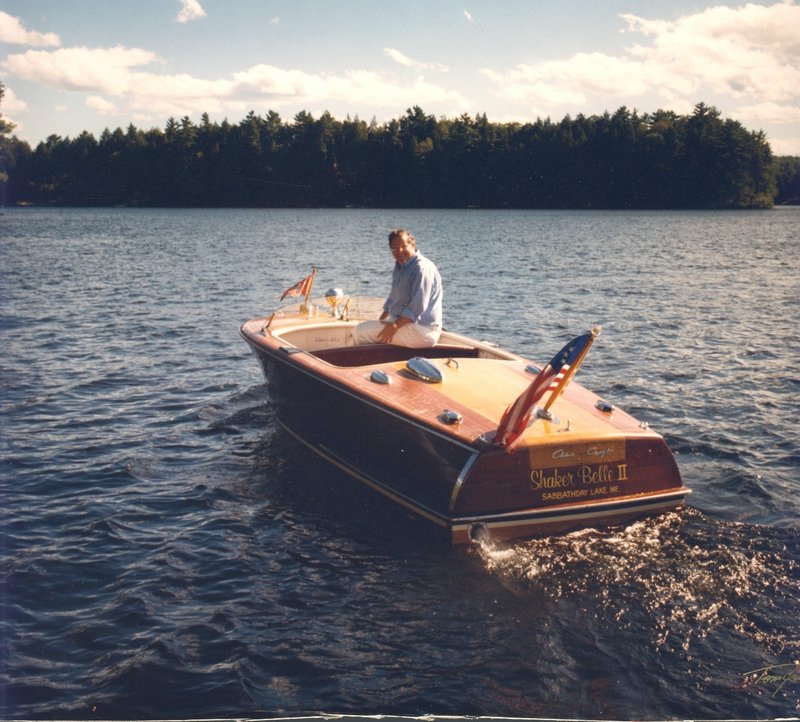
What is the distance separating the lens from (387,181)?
357ft

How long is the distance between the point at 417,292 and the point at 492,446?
2817mm

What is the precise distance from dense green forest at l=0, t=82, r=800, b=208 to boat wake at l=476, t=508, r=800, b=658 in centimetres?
9863

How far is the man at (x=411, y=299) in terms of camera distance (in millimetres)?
8523

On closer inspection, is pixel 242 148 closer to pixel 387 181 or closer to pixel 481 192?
pixel 387 181

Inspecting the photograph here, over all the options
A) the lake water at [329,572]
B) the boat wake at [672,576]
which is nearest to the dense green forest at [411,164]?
the lake water at [329,572]

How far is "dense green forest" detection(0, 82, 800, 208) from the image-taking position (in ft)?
326

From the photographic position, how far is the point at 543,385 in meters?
6.02

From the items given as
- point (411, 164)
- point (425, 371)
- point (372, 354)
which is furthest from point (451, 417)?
point (411, 164)

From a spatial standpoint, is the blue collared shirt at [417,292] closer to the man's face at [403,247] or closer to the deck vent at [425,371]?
the man's face at [403,247]

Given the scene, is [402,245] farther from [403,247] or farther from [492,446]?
[492,446]

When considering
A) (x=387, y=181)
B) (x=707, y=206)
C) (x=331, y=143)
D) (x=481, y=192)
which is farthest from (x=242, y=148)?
(x=707, y=206)

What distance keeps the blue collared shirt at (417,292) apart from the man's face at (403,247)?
0.06m

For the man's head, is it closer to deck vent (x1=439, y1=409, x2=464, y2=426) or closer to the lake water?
deck vent (x1=439, y1=409, x2=464, y2=426)

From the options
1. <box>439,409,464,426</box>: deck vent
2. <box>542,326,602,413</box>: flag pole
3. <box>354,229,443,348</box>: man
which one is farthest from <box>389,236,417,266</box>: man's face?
<box>542,326,602,413</box>: flag pole
